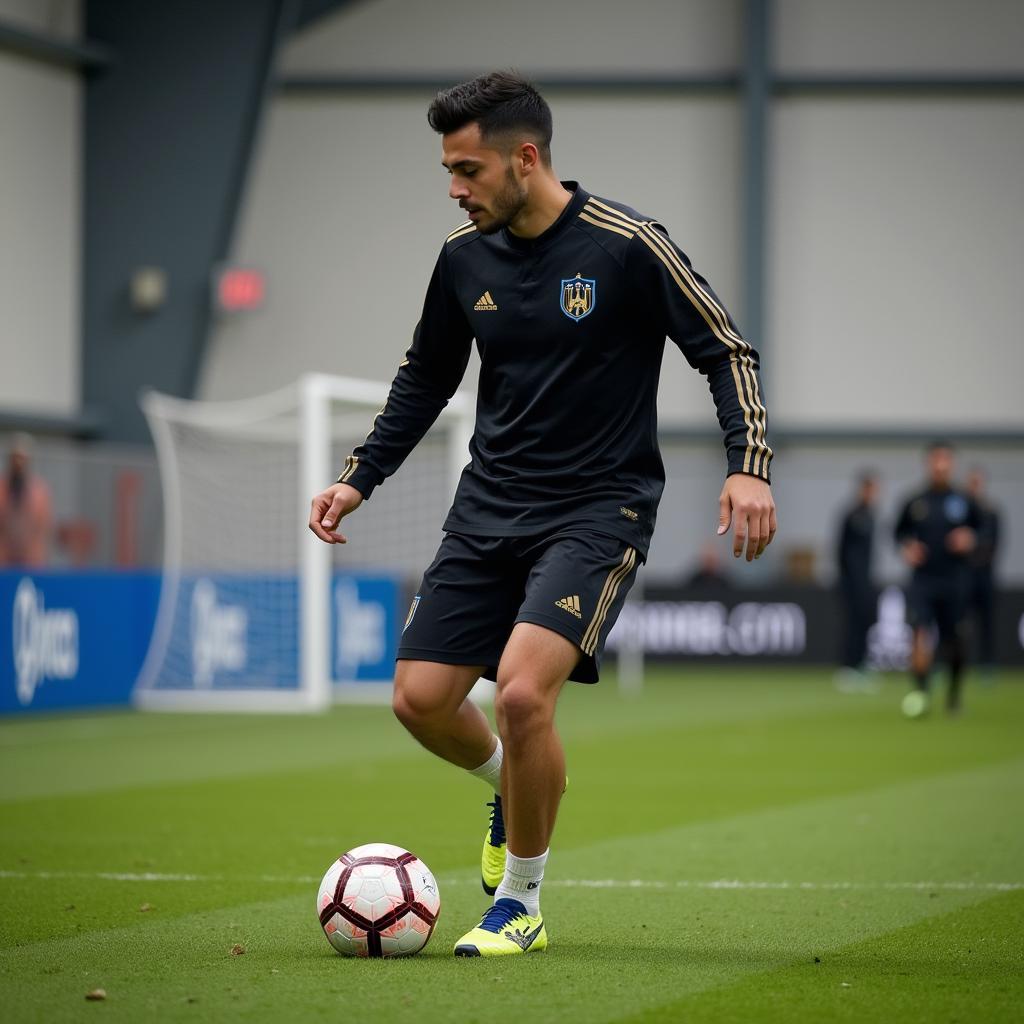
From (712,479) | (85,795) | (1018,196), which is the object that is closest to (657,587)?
(712,479)

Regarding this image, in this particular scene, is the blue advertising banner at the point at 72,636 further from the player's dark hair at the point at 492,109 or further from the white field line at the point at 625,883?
the player's dark hair at the point at 492,109

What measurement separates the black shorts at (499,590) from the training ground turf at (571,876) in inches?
30.2

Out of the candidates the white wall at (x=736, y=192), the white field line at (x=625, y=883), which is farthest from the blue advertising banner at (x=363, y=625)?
the white field line at (x=625, y=883)

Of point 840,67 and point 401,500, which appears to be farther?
point 840,67

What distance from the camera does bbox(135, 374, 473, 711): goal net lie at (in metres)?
15.3

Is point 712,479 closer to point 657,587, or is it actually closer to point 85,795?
point 657,587

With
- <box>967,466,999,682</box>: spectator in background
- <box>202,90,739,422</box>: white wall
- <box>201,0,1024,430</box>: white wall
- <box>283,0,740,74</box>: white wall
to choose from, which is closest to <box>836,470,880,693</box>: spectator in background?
<box>967,466,999,682</box>: spectator in background

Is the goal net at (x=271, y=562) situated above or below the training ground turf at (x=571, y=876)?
above

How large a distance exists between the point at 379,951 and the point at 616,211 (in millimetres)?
1966

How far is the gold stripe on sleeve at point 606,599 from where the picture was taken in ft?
15.2

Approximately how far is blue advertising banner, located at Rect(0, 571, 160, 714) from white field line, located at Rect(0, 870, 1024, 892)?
7.40 m

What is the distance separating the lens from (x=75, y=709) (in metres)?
14.7

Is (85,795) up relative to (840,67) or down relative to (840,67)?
down

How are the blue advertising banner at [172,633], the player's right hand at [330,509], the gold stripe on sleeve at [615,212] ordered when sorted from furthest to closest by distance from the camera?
the blue advertising banner at [172,633] → the player's right hand at [330,509] → the gold stripe on sleeve at [615,212]
